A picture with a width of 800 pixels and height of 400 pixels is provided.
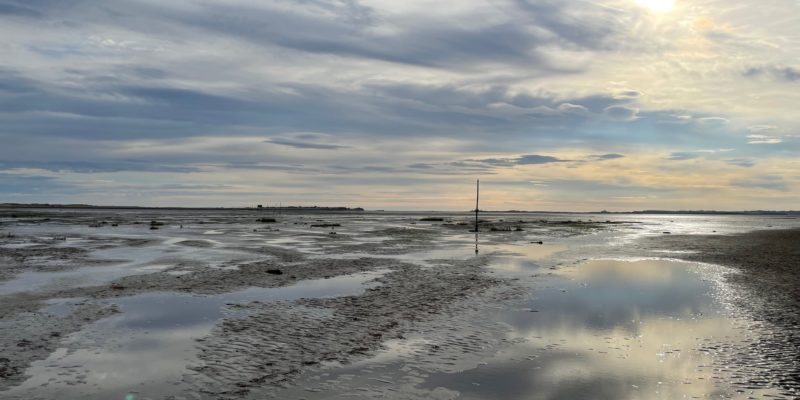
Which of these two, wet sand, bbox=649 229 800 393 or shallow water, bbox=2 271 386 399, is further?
wet sand, bbox=649 229 800 393

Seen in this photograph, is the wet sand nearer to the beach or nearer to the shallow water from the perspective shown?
the beach

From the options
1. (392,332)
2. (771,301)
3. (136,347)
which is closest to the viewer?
(136,347)

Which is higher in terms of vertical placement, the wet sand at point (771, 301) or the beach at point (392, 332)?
the wet sand at point (771, 301)

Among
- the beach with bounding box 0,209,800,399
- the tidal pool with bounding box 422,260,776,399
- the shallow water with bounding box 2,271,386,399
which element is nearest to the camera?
the shallow water with bounding box 2,271,386,399

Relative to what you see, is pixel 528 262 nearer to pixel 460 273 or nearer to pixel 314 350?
pixel 460 273

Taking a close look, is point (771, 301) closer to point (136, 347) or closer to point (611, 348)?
point (611, 348)

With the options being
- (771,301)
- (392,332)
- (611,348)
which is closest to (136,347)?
(392,332)

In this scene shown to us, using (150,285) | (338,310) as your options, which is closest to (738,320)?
(338,310)

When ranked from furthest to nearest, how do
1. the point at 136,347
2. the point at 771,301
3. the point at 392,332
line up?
the point at 771,301 → the point at 392,332 → the point at 136,347

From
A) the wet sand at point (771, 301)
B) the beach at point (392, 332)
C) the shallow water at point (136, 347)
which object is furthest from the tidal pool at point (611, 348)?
the shallow water at point (136, 347)

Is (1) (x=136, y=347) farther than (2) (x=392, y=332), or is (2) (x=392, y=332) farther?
(2) (x=392, y=332)

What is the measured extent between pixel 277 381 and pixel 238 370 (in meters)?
1.07

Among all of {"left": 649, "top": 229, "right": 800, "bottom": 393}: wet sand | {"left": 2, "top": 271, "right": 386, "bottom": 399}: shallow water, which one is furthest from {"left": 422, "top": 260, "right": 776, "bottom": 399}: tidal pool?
{"left": 2, "top": 271, "right": 386, "bottom": 399}: shallow water

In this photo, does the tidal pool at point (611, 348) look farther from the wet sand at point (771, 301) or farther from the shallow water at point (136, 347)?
the shallow water at point (136, 347)
